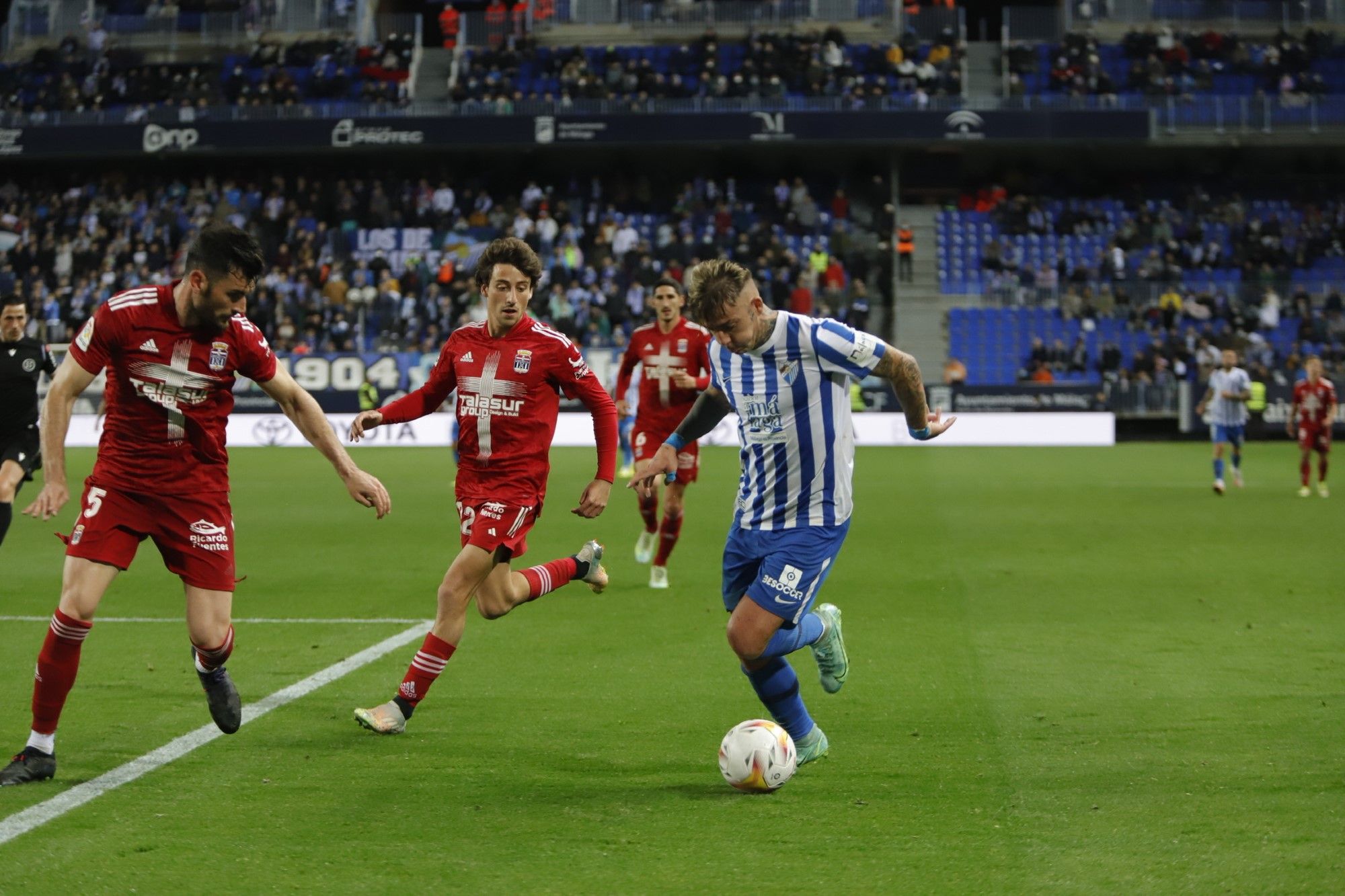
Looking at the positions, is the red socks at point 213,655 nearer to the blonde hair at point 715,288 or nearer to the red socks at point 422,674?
the red socks at point 422,674

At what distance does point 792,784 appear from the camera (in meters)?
6.05

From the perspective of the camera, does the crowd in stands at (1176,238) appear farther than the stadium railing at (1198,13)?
No

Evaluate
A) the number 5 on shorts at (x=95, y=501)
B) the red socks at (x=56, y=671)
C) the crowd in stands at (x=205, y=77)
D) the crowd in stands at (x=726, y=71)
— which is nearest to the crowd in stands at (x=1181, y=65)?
the crowd in stands at (x=726, y=71)

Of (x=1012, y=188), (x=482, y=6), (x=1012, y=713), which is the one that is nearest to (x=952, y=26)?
(x=1012, y=188)

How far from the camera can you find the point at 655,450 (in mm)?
12391

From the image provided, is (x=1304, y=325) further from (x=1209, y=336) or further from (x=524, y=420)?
(x=524, y=420)

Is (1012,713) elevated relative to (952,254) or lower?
elevated

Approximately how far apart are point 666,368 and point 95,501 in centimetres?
700

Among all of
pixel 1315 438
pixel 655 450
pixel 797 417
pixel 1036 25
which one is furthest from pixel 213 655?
pixel 1036 25

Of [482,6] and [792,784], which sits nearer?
[792,784]

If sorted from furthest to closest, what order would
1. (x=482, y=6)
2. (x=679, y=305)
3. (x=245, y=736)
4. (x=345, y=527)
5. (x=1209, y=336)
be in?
(x=482, y=6) < (x=1209, y=336) < (x=345, y=527) < (x=679, y=305) < (x=245, y=736)

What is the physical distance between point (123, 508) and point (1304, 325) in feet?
120

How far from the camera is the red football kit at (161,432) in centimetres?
604

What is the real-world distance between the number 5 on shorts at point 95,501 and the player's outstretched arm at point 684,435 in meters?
2.24
